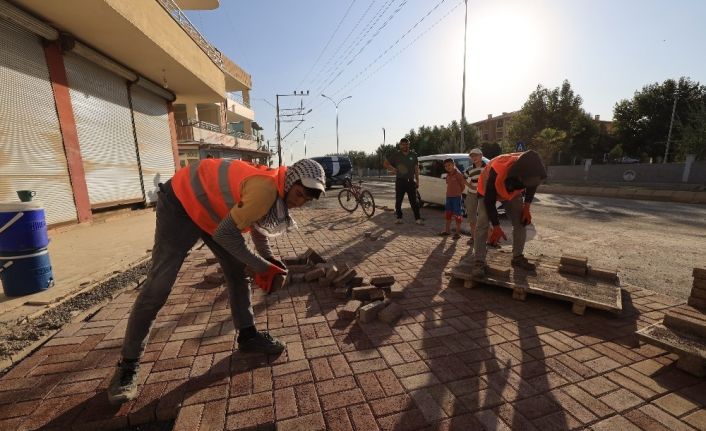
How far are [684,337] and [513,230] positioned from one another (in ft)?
6.53

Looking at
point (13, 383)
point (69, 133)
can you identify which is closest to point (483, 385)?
point (13, 383)

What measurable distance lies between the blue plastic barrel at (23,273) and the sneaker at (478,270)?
5125 mm

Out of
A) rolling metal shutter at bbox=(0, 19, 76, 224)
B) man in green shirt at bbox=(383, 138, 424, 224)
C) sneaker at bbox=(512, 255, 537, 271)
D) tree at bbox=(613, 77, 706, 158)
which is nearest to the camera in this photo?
sneaker at bbox=(512, 255, 537, 271)

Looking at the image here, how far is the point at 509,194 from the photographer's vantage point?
153 inches

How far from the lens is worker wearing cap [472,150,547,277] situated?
12.1ft

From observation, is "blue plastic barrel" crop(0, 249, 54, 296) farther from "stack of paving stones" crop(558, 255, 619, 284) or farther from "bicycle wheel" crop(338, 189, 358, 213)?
"bicycle wheel" crop(338, 189, 358, 213)

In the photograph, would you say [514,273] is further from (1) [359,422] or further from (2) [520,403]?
(1) [359,422]

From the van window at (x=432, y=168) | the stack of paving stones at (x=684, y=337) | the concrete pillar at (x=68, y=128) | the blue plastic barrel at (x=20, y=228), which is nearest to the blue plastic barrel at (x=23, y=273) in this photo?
the blue plastic barrel at (x=20, y=228)

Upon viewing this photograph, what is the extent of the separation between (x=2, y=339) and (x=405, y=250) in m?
4.95

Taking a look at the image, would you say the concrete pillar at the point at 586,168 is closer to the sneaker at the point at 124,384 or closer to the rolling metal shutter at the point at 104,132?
the rolling metal shutter at the point at 104,132

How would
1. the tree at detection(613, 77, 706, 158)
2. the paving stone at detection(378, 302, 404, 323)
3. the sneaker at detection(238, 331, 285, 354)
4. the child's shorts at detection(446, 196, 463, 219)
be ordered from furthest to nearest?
the tree at detection(613, 77, 706, 158) → the child's shorts at detection(446, 196, 463, 219) → the paving stone at detection(378, 302, 404, 323) → the sneaker at detection(238, 331, 285, 354)

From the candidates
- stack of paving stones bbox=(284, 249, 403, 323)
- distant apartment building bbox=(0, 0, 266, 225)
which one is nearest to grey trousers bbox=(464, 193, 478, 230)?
stack of paving stones bbox=(284, 249, 403, 323)

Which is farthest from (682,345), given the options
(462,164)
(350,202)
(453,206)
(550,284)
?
(350,202)

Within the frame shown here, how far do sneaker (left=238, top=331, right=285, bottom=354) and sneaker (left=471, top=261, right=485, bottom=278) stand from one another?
235 cm
